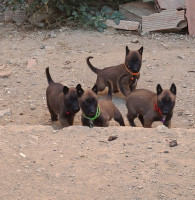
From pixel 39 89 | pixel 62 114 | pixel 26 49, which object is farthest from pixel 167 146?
pixel 26 49

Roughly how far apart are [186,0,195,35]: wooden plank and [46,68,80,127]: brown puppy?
4237mm

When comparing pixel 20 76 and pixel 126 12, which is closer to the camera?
pixel 20 76

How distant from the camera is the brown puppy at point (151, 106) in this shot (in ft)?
25.5

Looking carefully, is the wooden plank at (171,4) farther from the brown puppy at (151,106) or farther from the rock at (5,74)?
the brown puppy at (151,106)

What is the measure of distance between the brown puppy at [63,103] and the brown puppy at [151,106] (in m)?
0.93

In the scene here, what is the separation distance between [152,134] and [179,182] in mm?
1227

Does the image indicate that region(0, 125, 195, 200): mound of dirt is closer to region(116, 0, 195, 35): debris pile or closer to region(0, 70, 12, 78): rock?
region(0, 70, 12, 78): rock

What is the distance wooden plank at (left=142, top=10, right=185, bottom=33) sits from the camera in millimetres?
11688

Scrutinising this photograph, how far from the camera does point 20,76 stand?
10.2m

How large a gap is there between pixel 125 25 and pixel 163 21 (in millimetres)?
849

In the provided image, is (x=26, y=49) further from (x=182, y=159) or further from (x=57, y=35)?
(x=182, y=159)

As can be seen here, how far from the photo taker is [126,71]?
377 inches

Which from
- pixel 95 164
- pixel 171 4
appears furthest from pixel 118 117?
pixel 171 4

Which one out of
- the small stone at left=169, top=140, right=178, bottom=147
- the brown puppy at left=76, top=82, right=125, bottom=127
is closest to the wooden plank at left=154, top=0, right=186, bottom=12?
the brown puppy at left=76, top=82, right=125, bottom=127
